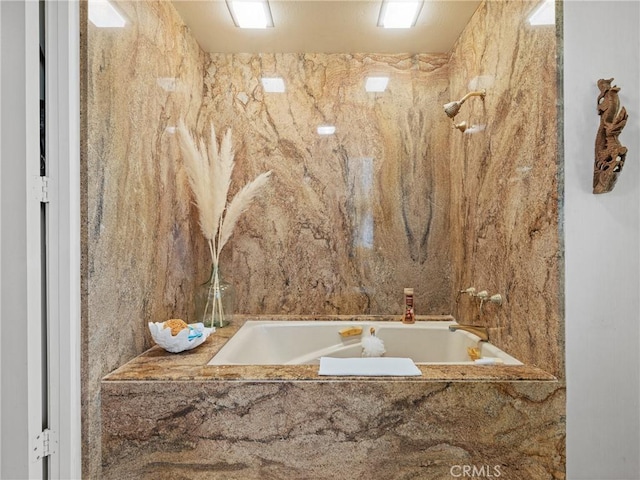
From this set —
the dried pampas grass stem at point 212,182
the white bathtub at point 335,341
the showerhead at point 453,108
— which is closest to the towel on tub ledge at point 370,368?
the white bathtub at point 335,341

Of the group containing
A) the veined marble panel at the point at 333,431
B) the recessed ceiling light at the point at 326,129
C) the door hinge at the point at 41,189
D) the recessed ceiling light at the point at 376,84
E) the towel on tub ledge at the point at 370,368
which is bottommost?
the veined marble panel at the point at 333,431

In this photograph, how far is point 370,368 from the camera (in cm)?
126

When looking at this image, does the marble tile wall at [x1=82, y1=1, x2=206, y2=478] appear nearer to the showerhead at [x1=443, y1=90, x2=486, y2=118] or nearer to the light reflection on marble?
the light reflection on marble

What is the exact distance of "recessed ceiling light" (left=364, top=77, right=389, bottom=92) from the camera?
2.31 m

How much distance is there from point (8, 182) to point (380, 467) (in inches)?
53.0

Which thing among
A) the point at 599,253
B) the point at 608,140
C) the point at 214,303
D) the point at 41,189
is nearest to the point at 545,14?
the point at 608,140

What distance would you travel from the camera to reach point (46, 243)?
1131 mm

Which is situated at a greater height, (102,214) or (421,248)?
(102,214)

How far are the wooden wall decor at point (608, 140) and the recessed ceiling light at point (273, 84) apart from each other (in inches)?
64.2

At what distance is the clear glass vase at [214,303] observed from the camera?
6.64 ft

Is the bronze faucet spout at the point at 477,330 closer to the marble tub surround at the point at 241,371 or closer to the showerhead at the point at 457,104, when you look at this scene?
the marble tub surround at the point at 241,371

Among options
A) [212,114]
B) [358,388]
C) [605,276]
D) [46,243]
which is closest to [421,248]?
[605,276]

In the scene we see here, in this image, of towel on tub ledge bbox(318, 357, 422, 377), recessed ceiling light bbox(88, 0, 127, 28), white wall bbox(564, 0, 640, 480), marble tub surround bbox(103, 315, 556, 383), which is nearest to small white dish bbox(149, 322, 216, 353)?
marble tub surround bbox(103, 315, 556, 383)

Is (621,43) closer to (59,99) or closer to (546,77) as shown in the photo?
(546,77)
